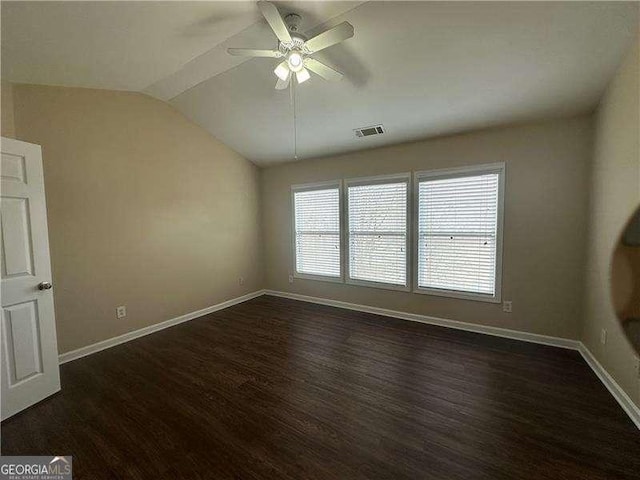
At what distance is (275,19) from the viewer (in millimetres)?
1674

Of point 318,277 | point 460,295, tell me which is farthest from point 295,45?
point 318,277

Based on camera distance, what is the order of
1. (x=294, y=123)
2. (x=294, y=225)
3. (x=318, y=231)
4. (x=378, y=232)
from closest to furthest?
(x=294, y=123), (x=378, y=232), (x=318, y=231), (x=294, y=225)

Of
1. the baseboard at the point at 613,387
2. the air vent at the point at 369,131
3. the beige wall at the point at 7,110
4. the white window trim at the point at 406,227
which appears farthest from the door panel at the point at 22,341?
the baseboard at the point at 613,387

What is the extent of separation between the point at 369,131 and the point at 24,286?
3.67m

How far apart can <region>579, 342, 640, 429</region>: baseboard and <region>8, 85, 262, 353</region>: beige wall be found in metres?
4.53

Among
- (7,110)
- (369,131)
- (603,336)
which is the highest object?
(369,131)

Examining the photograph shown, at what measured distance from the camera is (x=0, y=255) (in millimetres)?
1922

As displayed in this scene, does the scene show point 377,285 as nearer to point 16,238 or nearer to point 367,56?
point 367,56

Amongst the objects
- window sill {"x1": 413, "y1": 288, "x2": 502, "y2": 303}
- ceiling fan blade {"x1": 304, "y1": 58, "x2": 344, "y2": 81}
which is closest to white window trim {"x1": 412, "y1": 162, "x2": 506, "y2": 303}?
window sill {"x1": 413, "y1": 288, "x2": 502, "y2": 303}

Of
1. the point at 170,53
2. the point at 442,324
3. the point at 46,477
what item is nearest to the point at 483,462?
the point at 442,324

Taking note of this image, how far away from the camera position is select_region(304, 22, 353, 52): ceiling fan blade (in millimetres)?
1671

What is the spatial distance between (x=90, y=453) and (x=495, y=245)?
3955 mm

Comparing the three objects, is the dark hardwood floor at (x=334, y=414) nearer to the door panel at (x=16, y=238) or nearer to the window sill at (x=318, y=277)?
the door panel at (x=16, y=238)

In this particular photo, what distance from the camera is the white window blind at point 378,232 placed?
3719mm
